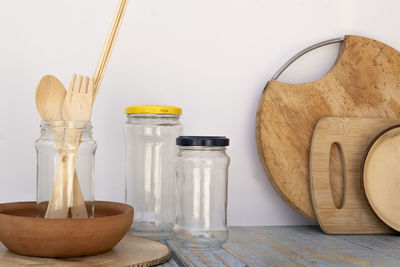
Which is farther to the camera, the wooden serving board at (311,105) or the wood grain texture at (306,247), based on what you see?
the wooden serving board at (311,105)

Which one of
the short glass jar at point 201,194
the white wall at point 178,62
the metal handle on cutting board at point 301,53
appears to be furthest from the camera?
the metal handle on cutting board at point 301,53

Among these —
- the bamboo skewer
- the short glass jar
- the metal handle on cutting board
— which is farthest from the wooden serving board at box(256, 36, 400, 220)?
the bamboo skewer

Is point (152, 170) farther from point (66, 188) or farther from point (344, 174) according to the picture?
point (344, 174)

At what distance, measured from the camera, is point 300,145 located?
1.06m

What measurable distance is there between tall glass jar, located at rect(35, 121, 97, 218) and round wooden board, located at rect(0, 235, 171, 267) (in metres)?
0.08

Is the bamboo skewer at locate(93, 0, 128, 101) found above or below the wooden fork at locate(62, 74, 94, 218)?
above

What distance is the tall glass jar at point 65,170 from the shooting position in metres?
0.75

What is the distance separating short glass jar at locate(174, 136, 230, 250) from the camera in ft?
2.84

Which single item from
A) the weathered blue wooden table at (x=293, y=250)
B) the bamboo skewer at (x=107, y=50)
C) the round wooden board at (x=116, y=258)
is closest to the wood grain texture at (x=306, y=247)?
the weathered blue wooden table at (x=293, y=250)

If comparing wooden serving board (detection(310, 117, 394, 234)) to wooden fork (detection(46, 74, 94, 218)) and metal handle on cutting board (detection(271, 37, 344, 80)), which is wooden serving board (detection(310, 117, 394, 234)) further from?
wooden fork (detection(46, 74, 94, 218))

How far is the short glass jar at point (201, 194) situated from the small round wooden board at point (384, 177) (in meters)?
0.33

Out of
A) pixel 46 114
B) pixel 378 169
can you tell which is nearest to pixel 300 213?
pixel 378 169

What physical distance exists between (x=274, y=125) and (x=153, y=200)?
0.31 m

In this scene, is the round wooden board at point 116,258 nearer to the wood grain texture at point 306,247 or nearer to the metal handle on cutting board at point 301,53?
the wood grain texture at point 306,247
